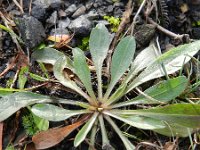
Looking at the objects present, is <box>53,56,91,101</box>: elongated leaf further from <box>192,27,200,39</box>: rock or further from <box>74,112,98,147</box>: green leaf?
<box>192,27,200,39</box>: rock

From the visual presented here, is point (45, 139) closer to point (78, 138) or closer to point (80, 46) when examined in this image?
point (78, 138)

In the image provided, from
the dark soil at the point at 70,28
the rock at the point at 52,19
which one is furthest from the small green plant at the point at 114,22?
the rock at the point at 52,19

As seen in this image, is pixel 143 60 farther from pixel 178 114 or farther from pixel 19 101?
pixel 19 101

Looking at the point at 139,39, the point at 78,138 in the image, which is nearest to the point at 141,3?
the point at 139,39

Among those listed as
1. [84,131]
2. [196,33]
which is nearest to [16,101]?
[84,131]

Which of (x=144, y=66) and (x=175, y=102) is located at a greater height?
(x=144, y=66)

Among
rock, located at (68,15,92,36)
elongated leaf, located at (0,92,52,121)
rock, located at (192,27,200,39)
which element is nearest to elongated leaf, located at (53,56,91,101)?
elongated leaf, located at (0,92,52,121)

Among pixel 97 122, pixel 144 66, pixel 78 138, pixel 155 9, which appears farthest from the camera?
pixel 155 9

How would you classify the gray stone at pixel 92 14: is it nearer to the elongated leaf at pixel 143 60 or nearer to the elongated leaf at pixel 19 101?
the elongated leaf at pixel 143 60
